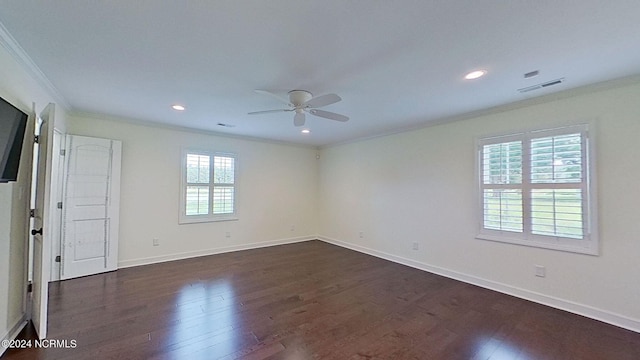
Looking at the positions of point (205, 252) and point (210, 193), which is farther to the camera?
point (210, 193)

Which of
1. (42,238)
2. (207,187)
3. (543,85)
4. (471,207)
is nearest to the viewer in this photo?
(42,238)

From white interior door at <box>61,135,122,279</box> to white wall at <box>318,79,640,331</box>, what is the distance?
4.17 metres

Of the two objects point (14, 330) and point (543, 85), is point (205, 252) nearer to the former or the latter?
point (14, 330)

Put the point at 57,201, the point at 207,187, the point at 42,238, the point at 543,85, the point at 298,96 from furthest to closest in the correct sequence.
→ the point at 207,187 → the point at 57,201 → the point at 298,96 → the point at 543,85 → the point at 42,238

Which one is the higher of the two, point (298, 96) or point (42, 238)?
point (298, 96)

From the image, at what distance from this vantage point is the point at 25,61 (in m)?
2.29

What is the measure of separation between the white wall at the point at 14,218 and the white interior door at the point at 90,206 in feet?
4.80

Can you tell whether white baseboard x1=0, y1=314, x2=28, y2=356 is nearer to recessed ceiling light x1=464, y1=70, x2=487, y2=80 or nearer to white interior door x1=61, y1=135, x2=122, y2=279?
white interior door x1=61, y1=135, x2=122, y2=279

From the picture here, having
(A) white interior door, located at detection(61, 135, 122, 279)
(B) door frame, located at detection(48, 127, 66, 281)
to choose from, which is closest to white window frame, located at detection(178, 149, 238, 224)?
(A) white interior door, located at detection(61, 135, 122, 279)

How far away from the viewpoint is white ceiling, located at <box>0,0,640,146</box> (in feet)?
5.44

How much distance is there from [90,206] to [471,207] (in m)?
5.60

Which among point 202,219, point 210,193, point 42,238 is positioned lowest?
point 202,219

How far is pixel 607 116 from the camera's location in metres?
2.75

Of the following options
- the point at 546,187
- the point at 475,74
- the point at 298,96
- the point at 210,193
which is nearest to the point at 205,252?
the point at 210,193
